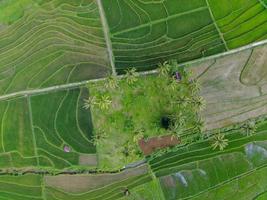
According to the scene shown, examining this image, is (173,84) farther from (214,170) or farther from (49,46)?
(49,46)

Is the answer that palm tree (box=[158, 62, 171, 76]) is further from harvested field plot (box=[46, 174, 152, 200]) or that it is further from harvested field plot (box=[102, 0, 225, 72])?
harvested field plot (box=[46, 174, 152, 200])

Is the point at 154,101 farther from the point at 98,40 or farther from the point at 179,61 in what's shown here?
the point at 98,40

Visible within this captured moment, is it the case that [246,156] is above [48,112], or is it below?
below

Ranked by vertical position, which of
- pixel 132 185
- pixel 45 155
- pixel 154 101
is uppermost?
pixel 154 101

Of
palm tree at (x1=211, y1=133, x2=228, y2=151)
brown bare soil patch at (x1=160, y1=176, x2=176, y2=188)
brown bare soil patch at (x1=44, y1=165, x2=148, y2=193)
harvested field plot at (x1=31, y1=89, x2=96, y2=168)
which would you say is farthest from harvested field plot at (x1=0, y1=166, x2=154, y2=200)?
palm tree at (x1=211, y1=133, x2=228, y2=151)

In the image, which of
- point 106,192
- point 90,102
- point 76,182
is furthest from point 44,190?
point 90,102

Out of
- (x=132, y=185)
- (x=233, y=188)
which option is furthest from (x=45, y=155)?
(x=233, y=188)
